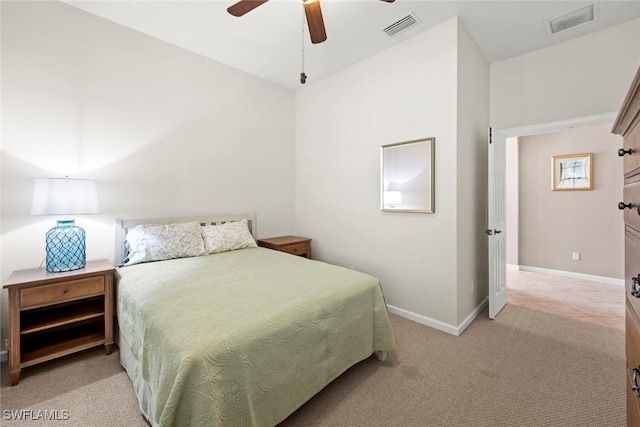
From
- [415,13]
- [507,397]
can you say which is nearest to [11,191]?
[415,13]

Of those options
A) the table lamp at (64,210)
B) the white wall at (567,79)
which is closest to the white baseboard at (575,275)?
the white wall at (567,79)

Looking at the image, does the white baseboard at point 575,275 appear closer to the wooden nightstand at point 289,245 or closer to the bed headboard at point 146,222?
the wooden nightstand at point 289,245

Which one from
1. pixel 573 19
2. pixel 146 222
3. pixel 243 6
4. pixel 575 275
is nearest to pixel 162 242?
pixel 146 222

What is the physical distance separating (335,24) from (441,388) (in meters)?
3.19

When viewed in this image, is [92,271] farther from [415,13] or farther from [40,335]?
[415,13]

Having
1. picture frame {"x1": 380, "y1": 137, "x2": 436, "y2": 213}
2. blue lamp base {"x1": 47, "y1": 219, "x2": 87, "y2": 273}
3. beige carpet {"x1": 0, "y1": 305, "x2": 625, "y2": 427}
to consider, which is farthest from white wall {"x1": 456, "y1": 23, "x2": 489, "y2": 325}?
blue lamp base {"x1": 47, "y1": 219, "x2": 87, "y2": 273}

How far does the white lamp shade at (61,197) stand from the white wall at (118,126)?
0.34 m

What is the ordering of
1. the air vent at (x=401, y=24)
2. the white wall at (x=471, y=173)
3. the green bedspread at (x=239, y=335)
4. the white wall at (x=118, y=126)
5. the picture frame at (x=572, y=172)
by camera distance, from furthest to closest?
the picture frame at (x=572, y=172) < the white wall at (x=471, y=173) < the air vent at (x=401, y=24) < the white wall at (x=118, y=126) < the green bedspread at (x=239, y=335)

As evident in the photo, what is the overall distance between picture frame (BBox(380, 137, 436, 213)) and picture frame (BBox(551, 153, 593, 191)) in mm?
3359

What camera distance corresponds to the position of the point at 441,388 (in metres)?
1.84

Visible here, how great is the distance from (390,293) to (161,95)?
132 inches

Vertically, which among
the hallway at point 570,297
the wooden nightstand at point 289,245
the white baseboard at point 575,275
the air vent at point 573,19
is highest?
the air vent at point 573,19

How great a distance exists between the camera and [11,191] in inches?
84.7

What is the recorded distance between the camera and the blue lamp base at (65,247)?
211 cm
